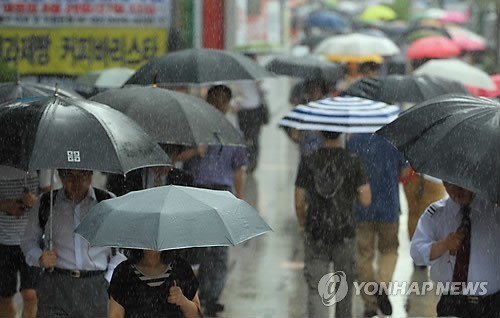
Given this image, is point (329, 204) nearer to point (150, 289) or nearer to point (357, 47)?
point (150, 289)

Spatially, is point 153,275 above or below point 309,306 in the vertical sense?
above

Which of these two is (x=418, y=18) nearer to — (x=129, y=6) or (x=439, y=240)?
(x=129, y=6)

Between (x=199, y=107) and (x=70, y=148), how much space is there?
179 centimetres

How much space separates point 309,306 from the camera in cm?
864

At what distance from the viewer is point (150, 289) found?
590 centimetres

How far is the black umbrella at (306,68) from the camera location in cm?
1426

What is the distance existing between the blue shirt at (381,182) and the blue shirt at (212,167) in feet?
3.47

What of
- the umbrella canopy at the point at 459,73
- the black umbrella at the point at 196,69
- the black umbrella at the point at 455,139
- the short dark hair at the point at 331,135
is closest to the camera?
the black umbrella at the point at 455,139

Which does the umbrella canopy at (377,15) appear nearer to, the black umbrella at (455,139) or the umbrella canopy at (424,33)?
the umbrella canopy at (424,33)

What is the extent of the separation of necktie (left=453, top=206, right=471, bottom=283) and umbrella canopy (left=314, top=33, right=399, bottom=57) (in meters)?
10.6

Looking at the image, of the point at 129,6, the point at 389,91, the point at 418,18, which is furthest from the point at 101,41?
the point at 418,18

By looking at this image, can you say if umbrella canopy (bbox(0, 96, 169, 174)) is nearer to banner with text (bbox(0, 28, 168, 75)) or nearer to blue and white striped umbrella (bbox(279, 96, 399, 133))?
blue and white striped umbrella (bbox(279, 96, 399, 133))

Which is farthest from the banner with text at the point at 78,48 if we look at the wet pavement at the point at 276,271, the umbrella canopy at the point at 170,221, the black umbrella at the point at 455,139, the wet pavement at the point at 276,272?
the umbrella canopy at the point at 170,221

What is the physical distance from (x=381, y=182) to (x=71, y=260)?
351 centimetres
